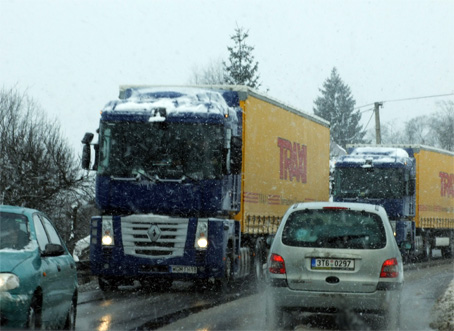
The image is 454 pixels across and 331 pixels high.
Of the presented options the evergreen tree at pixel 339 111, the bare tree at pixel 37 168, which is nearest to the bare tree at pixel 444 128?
the evergreen tree at pixel 339 111

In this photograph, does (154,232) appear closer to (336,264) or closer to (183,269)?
(183,269)

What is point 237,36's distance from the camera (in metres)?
69.4

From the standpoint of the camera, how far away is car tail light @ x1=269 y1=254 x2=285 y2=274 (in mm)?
10047

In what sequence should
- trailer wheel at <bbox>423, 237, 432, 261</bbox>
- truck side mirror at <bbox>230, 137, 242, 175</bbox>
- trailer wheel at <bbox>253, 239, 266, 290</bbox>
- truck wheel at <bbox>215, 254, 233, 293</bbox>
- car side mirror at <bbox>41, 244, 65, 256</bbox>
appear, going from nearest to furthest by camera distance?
car side mirror at <bbox>41, 244, 65, 256</bbox> < truck side mirror at <bbox>230, 137, 242, 175</bbox> < truck wheel at <bbox>215, 254, 233, 293</bbox> < trailer wheel at <bbox>253, 239, 266, 290</bbox> < trailer wheel at <bbox>423, 237, 432, 261</bbox>

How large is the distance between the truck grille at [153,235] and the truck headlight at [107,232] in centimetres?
21

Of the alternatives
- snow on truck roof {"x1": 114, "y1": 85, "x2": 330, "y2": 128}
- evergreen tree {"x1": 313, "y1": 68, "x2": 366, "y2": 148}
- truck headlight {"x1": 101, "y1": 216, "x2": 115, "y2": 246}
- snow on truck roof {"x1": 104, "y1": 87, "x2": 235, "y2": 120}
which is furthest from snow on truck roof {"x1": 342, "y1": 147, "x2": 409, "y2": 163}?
evergreen tree {"x1": 313, "y1": 68, "x2": 366, "y2": 148}

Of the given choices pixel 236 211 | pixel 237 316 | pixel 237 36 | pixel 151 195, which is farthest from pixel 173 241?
pixel 237 36

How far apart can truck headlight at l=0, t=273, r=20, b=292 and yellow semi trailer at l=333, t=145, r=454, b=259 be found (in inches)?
775

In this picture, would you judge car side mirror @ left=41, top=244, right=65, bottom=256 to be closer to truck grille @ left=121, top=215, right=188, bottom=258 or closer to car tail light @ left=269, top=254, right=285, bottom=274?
car tail light @ left=269, top=254, right=285, bottom=274

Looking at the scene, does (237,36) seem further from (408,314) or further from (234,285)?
(408,314)

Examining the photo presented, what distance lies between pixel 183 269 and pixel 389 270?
5627 millimetres

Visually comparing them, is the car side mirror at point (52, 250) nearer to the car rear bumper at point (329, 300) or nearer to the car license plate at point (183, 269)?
the car rear bumper at point (329, 300)

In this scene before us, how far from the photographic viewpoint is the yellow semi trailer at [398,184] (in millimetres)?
26500

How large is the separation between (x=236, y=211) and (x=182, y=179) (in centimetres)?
201
